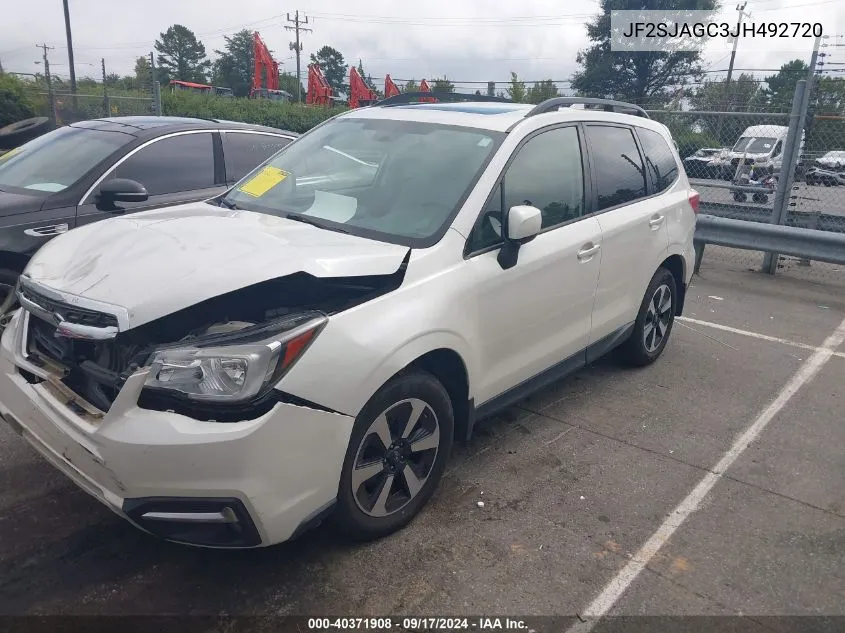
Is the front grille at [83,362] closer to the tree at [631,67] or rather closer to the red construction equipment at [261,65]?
the red construction equipment at [261,65]

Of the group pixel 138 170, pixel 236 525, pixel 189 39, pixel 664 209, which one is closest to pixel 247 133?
pixel 138 170

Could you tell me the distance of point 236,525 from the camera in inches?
97.8

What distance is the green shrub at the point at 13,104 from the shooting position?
849 inches

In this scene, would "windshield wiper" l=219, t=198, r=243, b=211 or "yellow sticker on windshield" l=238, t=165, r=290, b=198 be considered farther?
"yellow sticker on windshield" l=238, t=165, r=290, b=198

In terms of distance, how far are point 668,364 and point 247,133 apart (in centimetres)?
405

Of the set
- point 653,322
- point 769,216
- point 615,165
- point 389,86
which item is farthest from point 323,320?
point 389,86

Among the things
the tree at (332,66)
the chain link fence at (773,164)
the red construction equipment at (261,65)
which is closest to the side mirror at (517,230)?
the chain link fence at (773,164)

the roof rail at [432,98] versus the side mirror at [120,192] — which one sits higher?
the roof rail at [432,98]

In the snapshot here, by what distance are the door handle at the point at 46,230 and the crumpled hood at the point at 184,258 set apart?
1.78m

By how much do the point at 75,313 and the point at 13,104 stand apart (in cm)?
2309

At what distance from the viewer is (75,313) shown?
265 cm

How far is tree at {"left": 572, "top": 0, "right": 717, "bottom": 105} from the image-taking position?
48.6m

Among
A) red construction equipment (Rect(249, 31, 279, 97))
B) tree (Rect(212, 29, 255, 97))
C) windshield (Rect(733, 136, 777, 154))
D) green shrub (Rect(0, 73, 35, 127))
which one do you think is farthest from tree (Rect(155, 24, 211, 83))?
Result: windshield (Rect(733, 136, 777, 154))

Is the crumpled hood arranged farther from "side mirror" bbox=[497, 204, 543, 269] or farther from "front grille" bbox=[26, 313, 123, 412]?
"side mirror" bbox=[497, 204, 543, 269]
